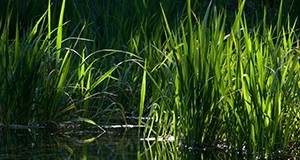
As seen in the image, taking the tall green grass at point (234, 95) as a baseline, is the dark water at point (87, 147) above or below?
below

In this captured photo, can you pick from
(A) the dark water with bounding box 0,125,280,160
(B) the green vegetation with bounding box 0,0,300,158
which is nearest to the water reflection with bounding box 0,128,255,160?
(A) the dark water with bounding box 0,125,280,160

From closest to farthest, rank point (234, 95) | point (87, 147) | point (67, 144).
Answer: point (234, 95), point (87, 147), point (67, 144)

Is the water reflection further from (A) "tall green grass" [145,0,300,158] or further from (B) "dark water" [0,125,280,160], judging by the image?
(A) "tall green grass" [145,0,300,158]

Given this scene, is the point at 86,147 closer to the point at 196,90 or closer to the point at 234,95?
the point at 196,90

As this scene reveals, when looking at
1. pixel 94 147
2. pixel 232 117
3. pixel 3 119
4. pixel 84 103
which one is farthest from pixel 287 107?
pixel 3 119

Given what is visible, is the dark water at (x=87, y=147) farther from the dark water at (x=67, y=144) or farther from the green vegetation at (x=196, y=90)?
the green vegetation at (x=196, y=90)

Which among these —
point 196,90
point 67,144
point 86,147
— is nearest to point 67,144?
point 67,144

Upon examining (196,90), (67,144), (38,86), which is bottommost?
(67,144)

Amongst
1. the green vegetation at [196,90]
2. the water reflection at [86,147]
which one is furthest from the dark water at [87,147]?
the green vegetation at [196,90]

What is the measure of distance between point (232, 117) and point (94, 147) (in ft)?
2.50

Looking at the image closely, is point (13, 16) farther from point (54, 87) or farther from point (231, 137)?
point (231, 137)

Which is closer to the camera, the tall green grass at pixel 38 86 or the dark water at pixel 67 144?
the dark water at pixel 67 144

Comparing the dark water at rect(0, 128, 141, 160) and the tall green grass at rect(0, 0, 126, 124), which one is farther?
the tall green grass at rect(0, 0, 126, 124)

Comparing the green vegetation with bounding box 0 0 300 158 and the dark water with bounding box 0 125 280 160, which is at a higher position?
the green vegetation with bounding box 0 0 300 158
